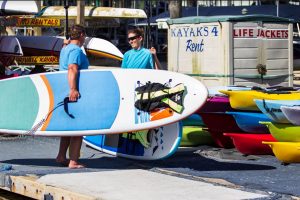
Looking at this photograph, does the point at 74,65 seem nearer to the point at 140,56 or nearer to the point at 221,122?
the point at 140,56

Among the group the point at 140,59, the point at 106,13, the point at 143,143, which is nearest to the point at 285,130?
the point at 143,143

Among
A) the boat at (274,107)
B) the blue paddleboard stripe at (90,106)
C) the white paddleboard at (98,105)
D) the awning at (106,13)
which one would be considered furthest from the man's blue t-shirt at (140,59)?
the awning at (106,13)

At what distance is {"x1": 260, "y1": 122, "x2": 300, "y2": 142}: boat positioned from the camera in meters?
7.12

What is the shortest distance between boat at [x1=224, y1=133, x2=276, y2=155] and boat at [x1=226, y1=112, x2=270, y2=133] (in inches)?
4.1

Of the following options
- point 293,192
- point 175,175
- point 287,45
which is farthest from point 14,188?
point 287,45

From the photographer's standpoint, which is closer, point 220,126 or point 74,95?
point 74,95

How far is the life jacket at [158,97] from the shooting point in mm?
6895

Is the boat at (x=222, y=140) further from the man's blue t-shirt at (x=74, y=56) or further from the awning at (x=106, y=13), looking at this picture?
the awning at (x=106, y=13)

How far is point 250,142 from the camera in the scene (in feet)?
25.0

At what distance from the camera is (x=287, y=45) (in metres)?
11.9

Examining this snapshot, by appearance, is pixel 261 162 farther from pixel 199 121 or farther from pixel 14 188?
pixel 14 188

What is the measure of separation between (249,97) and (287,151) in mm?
921

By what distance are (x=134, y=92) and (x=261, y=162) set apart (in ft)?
5.21

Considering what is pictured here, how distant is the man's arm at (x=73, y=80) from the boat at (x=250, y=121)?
188 centimetres
